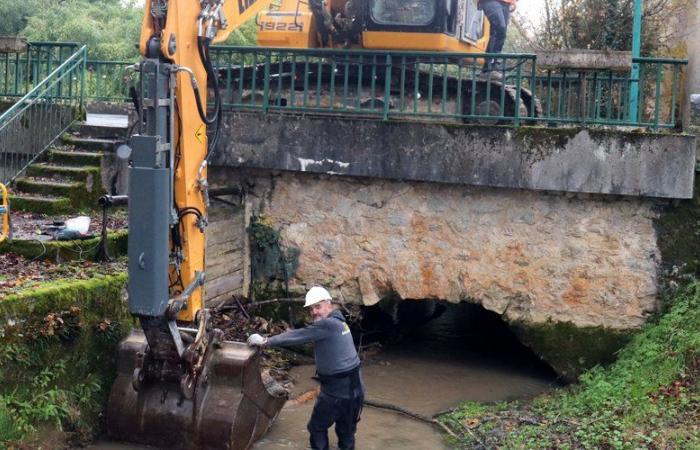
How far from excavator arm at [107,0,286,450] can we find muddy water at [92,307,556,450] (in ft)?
1.37

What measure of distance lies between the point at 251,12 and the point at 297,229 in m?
2.51

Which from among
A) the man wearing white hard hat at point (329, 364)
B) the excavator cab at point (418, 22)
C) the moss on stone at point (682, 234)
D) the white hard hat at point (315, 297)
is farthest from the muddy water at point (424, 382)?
the excavator cab at point (418, 22)

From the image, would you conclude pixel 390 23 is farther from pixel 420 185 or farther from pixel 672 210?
pixel 672 210

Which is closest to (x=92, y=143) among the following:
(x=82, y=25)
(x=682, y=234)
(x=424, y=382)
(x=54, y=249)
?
(x=54, y=249)

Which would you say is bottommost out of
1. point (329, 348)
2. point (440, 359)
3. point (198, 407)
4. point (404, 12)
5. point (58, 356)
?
point (440, 359)

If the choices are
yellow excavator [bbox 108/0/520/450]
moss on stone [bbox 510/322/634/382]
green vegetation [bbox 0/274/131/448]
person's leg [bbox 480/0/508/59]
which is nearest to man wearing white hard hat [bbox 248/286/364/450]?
yellow excavator [bbox 108/0/520/450]

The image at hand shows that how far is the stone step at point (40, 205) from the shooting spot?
386 inches

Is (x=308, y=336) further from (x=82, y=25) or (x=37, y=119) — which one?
(x=82, y=25)

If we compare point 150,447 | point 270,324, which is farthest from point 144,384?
point 270,324

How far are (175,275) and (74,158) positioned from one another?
4189 millimetres

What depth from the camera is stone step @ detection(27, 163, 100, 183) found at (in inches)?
403

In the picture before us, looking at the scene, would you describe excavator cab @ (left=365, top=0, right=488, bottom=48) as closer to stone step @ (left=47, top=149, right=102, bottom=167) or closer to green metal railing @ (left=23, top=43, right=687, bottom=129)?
green metal railing @ (left=23, top=43, right=687, bottom=129)

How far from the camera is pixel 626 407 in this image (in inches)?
291

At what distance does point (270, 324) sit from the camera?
9.64 metres
